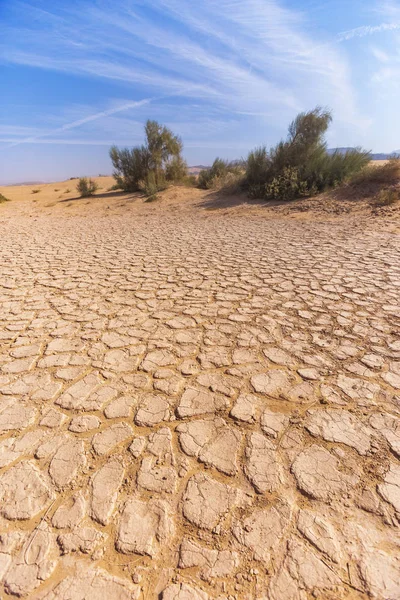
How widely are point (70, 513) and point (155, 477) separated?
41cm

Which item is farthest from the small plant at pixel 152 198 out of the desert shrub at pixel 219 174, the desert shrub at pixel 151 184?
the desert shrub at pixel 219 174

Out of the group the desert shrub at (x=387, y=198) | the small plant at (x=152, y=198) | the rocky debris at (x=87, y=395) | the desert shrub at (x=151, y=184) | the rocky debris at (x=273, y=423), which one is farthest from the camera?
the desert shrub at (x=151, y=184)

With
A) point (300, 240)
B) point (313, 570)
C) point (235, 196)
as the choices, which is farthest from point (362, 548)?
point (235, 196)

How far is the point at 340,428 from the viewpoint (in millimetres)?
1804

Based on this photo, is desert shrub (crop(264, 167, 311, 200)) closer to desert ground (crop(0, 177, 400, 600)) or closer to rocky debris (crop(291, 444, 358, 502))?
desert ground (crop(0, 177, 400, 600))

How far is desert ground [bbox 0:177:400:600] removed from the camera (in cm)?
118

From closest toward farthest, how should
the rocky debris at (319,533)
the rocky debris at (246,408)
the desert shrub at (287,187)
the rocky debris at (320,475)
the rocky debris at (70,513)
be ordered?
the rocky debris at (319,533) → the rocky debris at (70,513) → the rocky debris at (320,475) → the rocky debris at (246,408) → the desert shrub at (287,187)

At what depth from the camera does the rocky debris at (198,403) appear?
1962mm

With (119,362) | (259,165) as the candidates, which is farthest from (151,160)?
(119,362)

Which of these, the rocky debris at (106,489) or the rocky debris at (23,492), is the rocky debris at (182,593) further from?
the rocky debris at (23,492)

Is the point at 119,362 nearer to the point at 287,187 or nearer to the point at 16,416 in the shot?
the point at 16,416

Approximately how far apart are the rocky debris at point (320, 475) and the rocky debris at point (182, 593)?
630 mm

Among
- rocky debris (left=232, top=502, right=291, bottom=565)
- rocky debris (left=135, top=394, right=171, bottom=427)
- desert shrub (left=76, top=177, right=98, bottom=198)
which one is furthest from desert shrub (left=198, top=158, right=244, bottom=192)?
rocky debris (left=232, top=502, right=291, bottom=565)

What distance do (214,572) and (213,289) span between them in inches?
118
